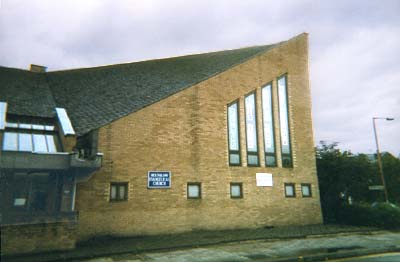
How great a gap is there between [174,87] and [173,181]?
5.52 metres

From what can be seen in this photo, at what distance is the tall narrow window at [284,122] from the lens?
60.7ft

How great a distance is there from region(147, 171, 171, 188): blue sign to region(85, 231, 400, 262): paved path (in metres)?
3.90

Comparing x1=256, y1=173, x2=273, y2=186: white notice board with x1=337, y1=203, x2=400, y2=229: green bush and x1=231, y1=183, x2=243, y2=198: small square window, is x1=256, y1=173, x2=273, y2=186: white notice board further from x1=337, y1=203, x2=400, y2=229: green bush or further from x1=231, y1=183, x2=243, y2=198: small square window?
x1=337, y1=203, x2=400, y2=229: green bush

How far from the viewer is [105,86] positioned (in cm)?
1894

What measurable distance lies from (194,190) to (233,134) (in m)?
3.83

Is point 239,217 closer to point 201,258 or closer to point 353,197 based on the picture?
point 201,258

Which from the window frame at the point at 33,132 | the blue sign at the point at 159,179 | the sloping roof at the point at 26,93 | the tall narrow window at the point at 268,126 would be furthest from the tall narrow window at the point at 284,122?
the sloping roof at the point at 26,93

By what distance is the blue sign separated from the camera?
558 inches

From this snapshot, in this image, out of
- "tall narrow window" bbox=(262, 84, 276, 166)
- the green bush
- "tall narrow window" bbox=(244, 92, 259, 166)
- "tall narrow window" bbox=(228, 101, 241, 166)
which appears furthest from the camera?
"tall narrow window" bbox=(262, 84, 276, 166)

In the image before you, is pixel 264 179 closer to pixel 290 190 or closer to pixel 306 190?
pixel 290 190

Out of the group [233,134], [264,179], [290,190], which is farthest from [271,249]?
[290,190]

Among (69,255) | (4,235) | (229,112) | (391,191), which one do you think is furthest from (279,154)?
(391,191)

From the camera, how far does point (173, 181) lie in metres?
14.7

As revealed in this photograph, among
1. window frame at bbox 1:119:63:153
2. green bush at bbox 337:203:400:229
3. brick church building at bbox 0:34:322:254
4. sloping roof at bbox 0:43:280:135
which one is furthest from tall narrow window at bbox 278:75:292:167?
window frame at bbox 1:119:63:153
